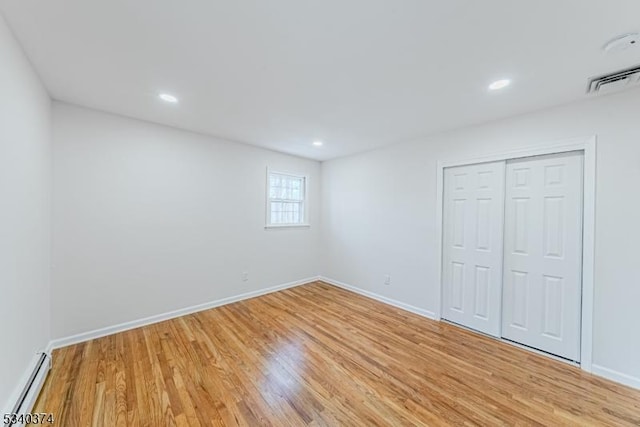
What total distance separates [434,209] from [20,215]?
3960 millimetres

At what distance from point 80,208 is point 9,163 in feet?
4.07

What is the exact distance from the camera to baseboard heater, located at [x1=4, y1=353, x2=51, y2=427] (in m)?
1.58

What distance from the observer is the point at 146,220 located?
3025 millimetres

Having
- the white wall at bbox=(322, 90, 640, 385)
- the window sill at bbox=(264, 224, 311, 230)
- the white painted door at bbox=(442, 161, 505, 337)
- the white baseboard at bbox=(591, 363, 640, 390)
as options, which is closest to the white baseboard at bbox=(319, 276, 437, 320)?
the white wall at bbox=(322, 90, 640, 385)

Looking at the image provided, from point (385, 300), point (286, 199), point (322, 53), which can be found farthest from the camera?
point (286, 199)

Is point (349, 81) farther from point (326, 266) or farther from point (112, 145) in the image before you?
point (326, 266)

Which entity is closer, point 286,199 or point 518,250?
point 518,250

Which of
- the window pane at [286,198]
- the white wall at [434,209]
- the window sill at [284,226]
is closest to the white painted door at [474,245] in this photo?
the white wall at [434,209]

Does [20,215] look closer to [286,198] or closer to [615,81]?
[286,198]

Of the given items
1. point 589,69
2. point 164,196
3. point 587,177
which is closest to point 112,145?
point 164,196

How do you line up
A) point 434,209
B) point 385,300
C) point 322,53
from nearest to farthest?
point 322,53 < point 434,209 < point 385,300

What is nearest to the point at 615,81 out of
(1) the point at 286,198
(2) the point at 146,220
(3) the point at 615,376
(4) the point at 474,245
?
(4) the point at 474,245

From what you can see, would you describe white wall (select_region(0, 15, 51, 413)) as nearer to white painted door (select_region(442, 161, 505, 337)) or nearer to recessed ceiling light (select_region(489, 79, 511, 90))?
recessed ceiling light (select_region(489, 79, 511, 90))

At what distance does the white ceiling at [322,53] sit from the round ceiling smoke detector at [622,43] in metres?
0.05
